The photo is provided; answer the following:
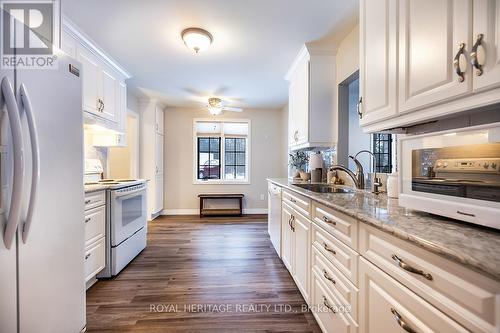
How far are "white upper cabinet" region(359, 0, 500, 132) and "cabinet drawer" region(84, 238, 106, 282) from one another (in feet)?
8.26

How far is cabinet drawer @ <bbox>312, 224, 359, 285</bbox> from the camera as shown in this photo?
112 centimetres

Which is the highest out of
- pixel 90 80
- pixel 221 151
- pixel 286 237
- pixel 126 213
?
pixel 90 80

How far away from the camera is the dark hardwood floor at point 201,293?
1.68 m

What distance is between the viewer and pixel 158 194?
4.86 metres

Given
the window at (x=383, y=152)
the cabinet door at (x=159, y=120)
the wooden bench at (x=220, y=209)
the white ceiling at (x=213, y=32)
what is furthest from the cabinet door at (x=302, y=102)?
the cabinet door at (x=159, y=120)

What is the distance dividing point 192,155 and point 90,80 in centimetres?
299

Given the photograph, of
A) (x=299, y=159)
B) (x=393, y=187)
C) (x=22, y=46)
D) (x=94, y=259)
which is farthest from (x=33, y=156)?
(x=299, y=159)

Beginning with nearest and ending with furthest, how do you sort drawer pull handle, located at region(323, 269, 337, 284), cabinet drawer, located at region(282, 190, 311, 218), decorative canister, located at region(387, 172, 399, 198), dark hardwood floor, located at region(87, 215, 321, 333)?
drawer pull handle, located at region(323, 269, 337, 284) < decorative canister, located at region(387, 172, 399, 198) < dark hardwood floor, located at region(87, 215, 321, 333) < cabinet drawer, located at region(282, 190, 311, 218)

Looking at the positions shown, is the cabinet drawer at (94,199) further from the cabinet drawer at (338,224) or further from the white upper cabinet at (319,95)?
the white upper cabinet at (319,95)

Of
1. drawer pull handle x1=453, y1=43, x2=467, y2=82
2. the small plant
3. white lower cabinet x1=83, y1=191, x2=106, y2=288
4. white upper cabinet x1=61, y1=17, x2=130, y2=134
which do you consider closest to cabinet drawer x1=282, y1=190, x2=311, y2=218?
drawer pull handle x1=453, y1=43, x2=467, y2=82

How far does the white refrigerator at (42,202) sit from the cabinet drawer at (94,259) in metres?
0.61

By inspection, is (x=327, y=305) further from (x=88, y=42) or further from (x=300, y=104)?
(x=88, y=42)

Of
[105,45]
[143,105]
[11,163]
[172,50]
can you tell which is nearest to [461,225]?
[11,163]

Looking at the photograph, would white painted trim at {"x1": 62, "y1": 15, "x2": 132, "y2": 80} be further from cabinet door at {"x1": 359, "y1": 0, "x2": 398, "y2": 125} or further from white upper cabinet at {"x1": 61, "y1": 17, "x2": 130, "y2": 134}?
cabinet door at {"x1": 359, "y1": 0, "x2": 398, "y2": 125}
